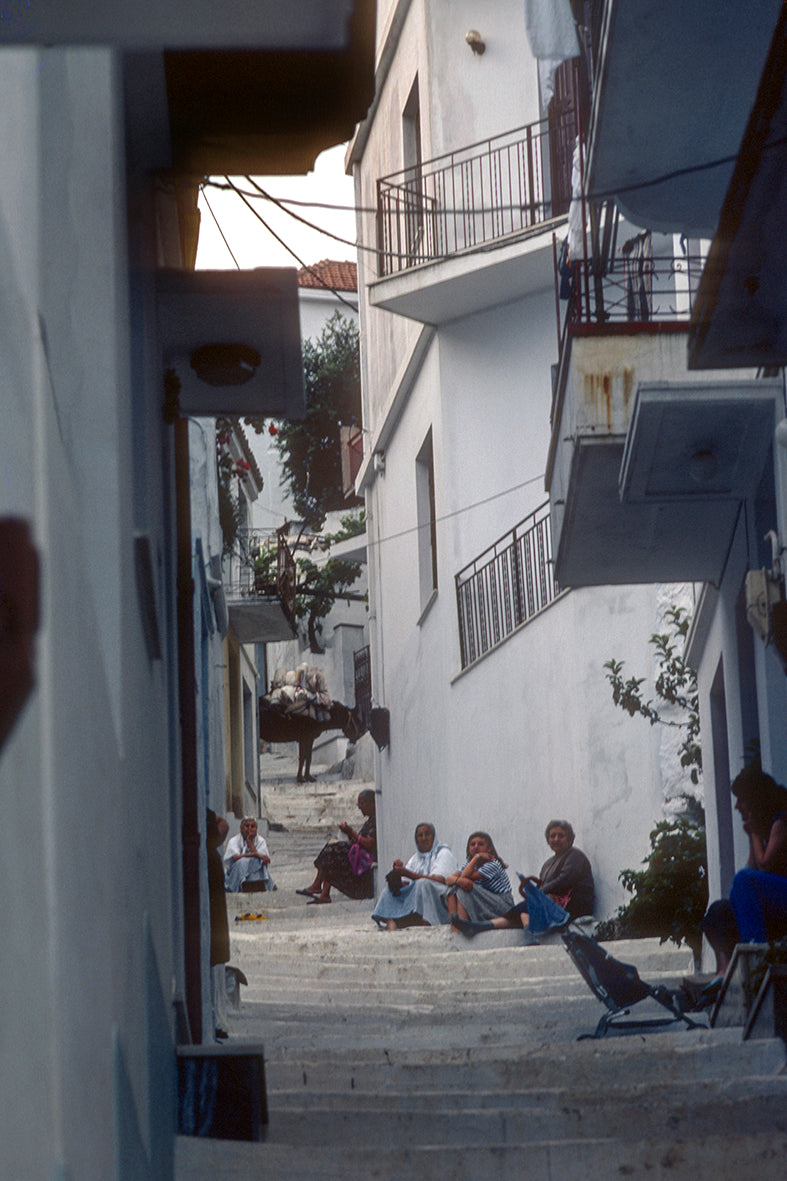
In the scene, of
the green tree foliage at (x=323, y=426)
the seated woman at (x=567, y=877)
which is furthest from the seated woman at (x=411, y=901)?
the green tree foliage at (x=323, y=426)

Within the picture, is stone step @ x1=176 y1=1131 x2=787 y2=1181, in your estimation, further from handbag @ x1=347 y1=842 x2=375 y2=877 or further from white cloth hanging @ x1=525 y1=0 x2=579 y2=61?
handbag @ x1=347 y1=842 x2=375 y2=877

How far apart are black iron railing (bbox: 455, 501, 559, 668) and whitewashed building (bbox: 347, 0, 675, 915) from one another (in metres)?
0.03

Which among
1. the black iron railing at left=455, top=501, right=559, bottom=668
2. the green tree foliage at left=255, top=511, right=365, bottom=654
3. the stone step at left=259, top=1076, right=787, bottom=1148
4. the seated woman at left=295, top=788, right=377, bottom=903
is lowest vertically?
the seated woman at left=295, top=788, right=377, bottom=903

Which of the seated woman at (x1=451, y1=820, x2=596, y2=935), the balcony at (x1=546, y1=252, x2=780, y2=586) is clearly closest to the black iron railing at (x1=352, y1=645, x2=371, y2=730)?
the seated woman at (x1=451, y1=820, x2=596, y2=935)

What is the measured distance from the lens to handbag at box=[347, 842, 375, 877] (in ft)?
65.1

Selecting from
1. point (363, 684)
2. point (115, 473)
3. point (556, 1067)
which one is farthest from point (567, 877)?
point (363, 684)

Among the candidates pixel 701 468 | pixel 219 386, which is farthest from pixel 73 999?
pixel 701 468

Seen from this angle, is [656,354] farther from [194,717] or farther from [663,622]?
[663,622]

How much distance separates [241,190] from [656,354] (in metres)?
3.37

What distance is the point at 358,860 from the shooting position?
19875mm

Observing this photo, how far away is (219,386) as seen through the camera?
699cm

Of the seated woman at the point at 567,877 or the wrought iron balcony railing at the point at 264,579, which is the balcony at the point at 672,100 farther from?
the wrought iron balcony railing at the point at 264,579

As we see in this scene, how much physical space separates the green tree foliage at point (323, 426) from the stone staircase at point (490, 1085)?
24.7 meters

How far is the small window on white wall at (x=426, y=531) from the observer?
21.0 m
